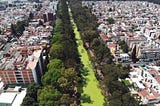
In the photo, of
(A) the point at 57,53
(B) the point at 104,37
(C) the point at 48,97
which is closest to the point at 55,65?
(A) the point at 57,53

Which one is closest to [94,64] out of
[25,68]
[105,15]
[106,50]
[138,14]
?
[106,50]

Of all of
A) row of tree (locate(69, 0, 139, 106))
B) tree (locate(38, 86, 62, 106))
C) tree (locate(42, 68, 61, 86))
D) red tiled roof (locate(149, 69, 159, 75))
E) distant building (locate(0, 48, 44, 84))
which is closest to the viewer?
row of tree (locate(69, 0, 139, 106))

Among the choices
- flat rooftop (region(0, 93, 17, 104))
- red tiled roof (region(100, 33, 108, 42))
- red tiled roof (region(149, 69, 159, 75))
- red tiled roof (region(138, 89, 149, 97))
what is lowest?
red tiled roof (region(138, 89, 149, 97))

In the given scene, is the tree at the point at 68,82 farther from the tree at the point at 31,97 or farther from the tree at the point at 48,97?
the tree at the point at 31,97

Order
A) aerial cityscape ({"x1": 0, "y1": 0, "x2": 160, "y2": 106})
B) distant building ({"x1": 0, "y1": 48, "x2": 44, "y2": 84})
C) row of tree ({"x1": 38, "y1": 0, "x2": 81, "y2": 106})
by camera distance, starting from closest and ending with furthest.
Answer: row of tree ({"x1": 38, "y1": 0, "x2": 81, "y2": 106})
aerial cityscape ({"x1": 0, "y1": 0, "x2": 160, "y2": 106})
distant building ({"x1": 0, "y1": 48, "x2": 44, "y2": 84})

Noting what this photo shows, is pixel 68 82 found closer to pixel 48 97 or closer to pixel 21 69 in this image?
pixel 48 97

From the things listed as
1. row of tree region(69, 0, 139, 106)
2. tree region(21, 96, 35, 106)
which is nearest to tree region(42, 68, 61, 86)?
tree region(21, 96, 35, 106)

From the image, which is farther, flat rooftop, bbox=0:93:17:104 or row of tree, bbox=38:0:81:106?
flat rooftop, bbox=0:93:17:104

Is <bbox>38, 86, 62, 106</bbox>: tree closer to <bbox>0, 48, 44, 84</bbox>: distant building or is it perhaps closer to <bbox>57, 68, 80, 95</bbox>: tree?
<bbox>57, 68, 80, 95</bbox>: tree

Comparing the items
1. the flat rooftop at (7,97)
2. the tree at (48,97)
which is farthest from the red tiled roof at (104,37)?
the flat rooftop at (7,97)
